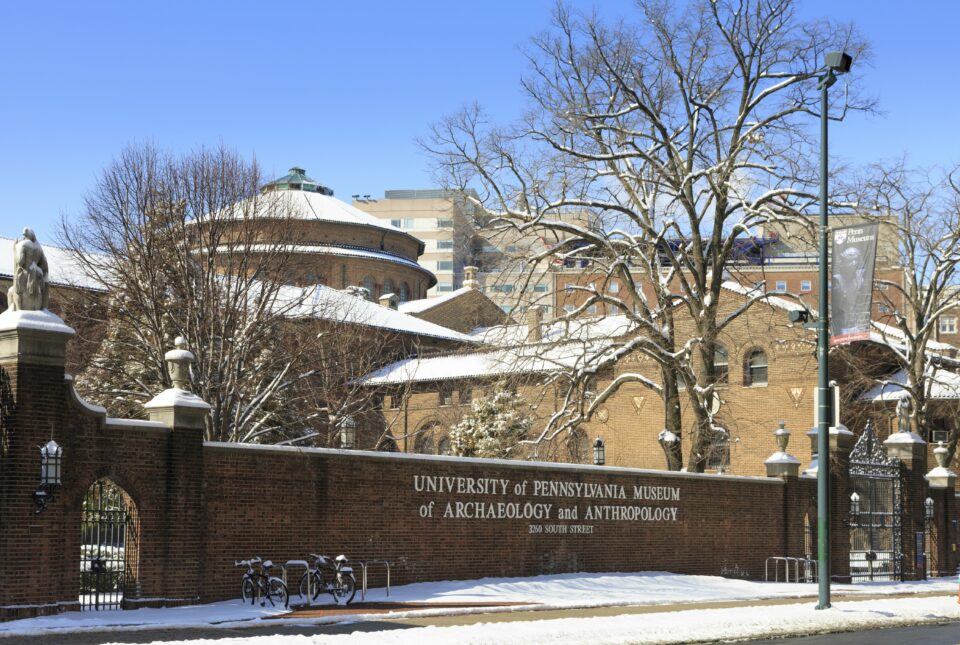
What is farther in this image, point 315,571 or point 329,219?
point 329,219

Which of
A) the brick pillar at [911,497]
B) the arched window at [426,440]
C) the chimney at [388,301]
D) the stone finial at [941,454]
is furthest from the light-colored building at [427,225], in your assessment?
the brick pillar at [911,497]

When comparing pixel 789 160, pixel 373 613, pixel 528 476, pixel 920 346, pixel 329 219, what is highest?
pixel 329 219

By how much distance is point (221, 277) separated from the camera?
122 feet

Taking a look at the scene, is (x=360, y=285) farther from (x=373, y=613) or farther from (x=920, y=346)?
(x=373, y=613)

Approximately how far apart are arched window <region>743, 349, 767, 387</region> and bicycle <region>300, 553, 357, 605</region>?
34.6 m

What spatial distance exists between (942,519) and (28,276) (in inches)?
1121

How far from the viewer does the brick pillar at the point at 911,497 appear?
35.2m

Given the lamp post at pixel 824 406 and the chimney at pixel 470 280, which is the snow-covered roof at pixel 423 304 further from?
the lamp post at pixel 824 406

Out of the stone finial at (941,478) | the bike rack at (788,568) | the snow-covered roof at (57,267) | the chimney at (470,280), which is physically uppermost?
the chimney at (470,280)

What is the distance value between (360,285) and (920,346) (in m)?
44.2

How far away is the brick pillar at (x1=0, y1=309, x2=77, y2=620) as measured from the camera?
17875 millimetres

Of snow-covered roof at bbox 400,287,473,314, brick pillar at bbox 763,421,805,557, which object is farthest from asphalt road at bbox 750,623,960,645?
snow-covered roof at bbox 400,287,473,314

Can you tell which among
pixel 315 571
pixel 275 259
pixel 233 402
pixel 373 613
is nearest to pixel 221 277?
pixel 275 259

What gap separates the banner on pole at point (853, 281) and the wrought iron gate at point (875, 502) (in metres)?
13.1
